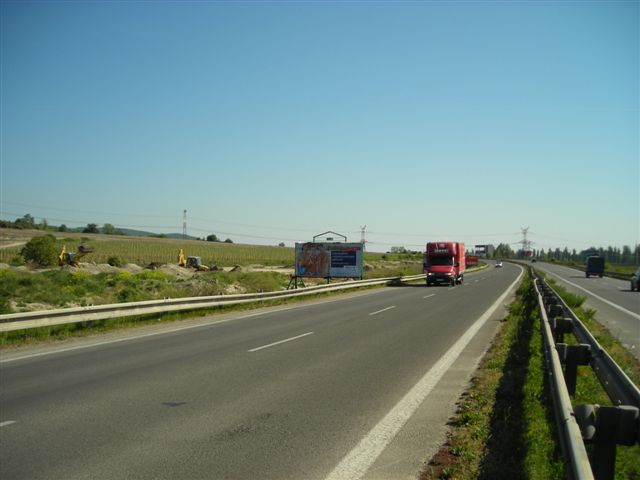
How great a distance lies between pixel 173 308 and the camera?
17.8m

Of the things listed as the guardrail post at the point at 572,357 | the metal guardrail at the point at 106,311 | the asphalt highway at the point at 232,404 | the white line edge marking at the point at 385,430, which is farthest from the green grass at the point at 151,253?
the guardrail post at the point at 572,357

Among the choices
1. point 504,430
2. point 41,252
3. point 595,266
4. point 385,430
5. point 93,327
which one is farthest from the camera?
point 595,266

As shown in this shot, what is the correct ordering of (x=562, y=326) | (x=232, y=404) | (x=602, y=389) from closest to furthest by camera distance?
(x=232, y=404), (x=602, y=389), (x=562, y=326)

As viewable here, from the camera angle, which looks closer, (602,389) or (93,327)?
(602,389)

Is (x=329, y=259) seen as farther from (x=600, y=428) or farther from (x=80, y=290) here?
(x=600, y=428)

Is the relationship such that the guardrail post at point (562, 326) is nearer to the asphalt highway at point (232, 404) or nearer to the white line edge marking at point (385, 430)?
the asphalt highway at point (232, 404)

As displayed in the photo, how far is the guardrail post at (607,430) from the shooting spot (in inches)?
141

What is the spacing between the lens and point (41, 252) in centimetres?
5081

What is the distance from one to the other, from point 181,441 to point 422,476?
2.54 metres

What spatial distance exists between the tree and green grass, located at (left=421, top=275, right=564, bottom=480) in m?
49.9

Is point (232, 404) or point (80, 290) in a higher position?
point (232, 404)

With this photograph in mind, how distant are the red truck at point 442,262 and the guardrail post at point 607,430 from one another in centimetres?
3743

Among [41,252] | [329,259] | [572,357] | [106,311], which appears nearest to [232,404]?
[572,357]

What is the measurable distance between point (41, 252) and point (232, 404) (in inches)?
1982
